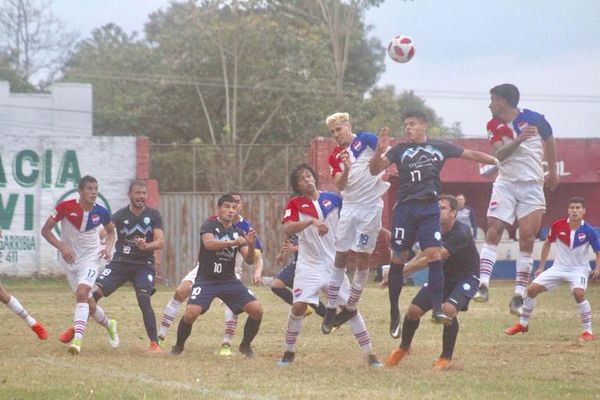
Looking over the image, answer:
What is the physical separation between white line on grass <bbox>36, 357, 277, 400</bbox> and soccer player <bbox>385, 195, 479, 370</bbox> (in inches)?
113

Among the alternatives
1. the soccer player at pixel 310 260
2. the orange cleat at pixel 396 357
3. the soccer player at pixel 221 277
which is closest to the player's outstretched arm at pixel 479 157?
the soccer player at pixel 310 260

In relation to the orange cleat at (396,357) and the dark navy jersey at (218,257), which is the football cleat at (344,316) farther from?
the dark navy jersey at (218,257)

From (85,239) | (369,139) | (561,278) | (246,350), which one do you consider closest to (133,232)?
(85,239)

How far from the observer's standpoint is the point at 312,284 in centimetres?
1292

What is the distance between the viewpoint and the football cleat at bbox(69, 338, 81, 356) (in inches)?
545

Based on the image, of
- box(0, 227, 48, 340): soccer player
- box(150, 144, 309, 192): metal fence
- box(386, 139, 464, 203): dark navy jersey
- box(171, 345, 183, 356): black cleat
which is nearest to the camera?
box(386, 139, 464, 203): dark navy jersey

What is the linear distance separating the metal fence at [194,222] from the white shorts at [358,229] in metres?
19.4

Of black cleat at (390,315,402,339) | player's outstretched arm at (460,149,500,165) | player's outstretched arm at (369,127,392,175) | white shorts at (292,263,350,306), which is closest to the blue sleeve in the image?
player's outstretched arm at (369,127,392,175)

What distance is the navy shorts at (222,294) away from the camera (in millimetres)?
13562

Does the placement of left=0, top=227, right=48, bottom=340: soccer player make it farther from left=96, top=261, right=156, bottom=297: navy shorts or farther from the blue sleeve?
the blue sleeve

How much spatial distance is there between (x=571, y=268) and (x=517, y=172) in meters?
4.00

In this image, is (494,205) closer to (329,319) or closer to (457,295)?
(457,295)

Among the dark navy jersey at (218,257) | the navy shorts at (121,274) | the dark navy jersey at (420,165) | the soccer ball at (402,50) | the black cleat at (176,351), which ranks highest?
the soccer ball at (402,50)

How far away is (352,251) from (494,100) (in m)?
2.32
